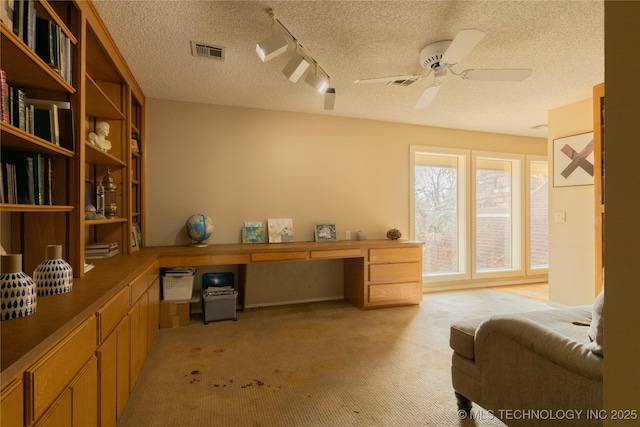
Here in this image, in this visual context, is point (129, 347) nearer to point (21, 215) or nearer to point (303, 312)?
point (21, 215)

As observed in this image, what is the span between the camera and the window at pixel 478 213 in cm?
470

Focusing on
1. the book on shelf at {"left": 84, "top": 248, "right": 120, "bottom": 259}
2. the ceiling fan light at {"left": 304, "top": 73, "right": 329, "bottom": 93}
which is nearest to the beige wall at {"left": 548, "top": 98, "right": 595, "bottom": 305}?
the ceiling fan light at {"left": 304, "top": 73, "right": 329, "bottom": 93}

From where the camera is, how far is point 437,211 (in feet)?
15.6

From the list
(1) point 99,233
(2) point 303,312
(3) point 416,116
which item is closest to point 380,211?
(3) point 416,116

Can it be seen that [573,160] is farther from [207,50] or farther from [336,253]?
[207,50]

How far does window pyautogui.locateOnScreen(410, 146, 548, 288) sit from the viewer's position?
470 cm

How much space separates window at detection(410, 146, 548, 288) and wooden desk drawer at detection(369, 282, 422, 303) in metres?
0.77

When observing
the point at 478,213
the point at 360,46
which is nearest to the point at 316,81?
the point at 360,46

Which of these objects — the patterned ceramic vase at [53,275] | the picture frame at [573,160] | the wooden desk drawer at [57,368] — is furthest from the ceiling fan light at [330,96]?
the picture frame at [573,160]

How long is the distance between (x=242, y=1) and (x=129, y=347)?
7.11 ft

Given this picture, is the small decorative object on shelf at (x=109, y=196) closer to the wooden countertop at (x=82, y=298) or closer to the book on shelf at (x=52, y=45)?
the wooden countertop at (x=82, y=298)

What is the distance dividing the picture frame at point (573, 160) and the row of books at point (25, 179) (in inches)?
190

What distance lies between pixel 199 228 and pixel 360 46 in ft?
7.79

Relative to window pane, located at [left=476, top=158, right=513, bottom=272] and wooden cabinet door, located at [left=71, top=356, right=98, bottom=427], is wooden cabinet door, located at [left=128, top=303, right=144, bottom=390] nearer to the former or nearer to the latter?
wooden cabinet door, located at [left=71, top=356, right=98, bottom=427]
